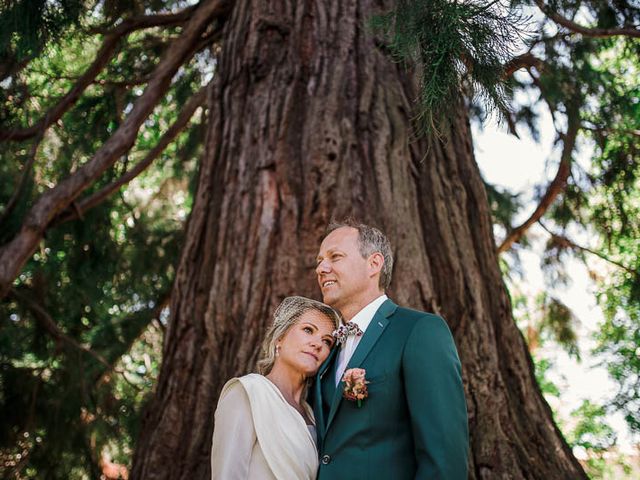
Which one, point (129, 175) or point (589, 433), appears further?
point (589, 433)

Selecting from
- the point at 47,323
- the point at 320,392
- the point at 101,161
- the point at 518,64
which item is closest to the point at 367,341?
the point at 320,392

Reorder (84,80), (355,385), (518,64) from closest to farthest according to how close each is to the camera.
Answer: (355,385), (518,64), (84,80)

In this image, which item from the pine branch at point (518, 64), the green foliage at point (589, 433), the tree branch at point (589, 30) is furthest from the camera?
the green foliage at point (589, 433)

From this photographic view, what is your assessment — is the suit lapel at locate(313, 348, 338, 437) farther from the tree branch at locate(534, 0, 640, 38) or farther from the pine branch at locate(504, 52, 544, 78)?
the tree branch at locate(534, 0, 640, 38)

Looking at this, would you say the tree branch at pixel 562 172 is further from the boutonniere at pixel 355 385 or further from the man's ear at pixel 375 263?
the boutonniere at pixel 355 385

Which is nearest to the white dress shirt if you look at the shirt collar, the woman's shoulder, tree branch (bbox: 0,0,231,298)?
the shirt collar

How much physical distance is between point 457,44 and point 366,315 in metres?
1.18

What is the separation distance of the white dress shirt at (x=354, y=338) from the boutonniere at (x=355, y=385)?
0.21 m

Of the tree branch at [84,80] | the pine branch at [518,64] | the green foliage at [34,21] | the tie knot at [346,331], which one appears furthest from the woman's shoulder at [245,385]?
the tree branch at [84,80]

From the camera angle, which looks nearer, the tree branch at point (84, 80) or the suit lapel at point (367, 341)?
the suit lapel at point (367, 341)

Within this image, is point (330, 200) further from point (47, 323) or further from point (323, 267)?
point (47, 323)

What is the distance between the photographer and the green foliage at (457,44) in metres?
2.94

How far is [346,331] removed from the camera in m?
2.66

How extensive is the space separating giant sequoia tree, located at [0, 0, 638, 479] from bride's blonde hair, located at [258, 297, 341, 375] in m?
0.75
